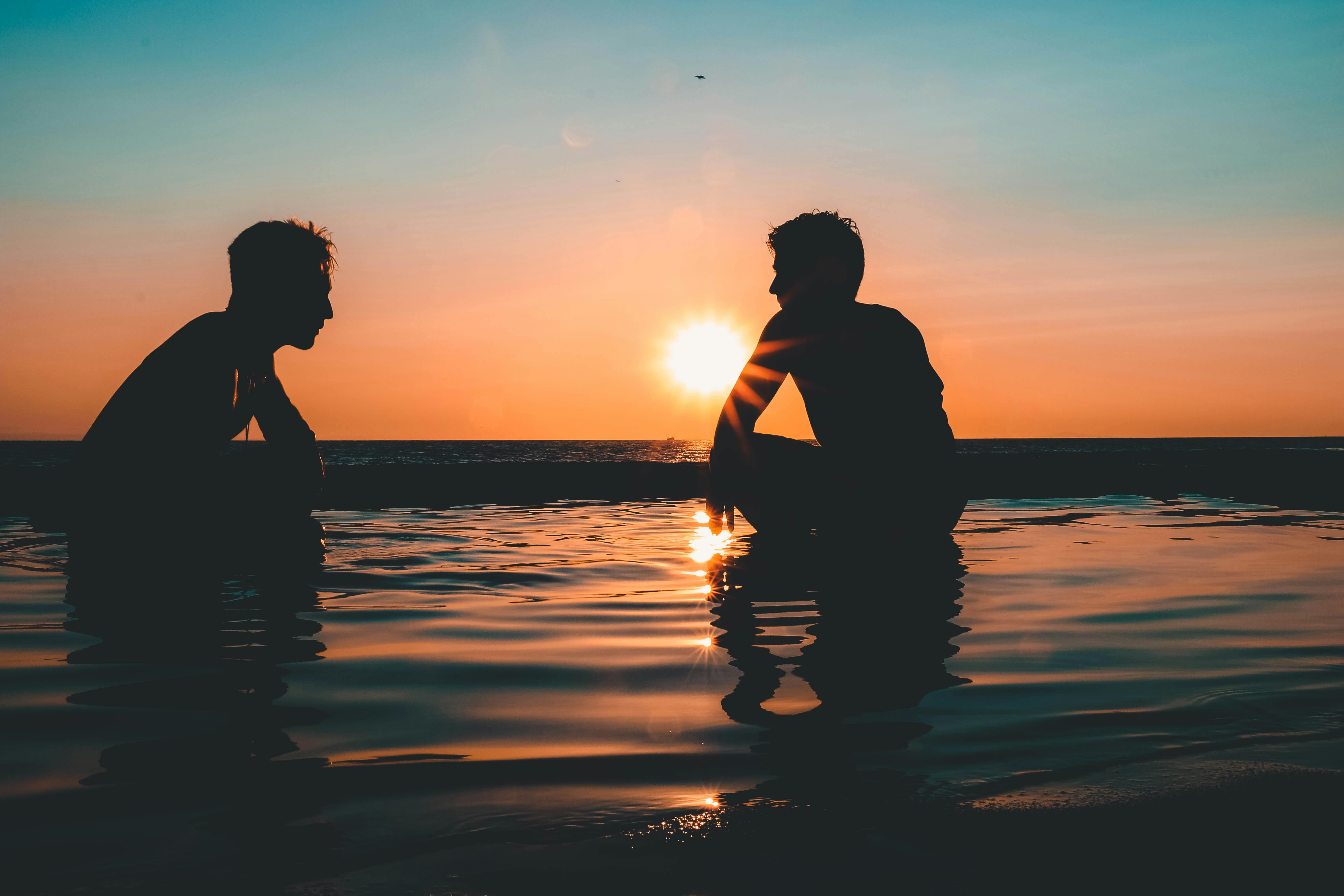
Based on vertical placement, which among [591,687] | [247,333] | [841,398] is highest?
[247,333]

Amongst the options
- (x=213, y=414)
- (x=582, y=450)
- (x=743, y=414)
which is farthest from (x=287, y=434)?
(x=582, y=450)

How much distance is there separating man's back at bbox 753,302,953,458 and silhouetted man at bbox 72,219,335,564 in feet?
7.85

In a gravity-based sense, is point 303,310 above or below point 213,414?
above

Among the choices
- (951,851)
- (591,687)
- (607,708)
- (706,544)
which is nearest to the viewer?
(951,851)

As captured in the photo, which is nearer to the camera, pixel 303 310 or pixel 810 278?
pixel 810 278

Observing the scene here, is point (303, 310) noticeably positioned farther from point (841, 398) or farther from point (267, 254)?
point (841, 398)

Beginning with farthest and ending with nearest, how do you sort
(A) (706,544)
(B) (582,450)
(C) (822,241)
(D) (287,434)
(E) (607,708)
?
(B) (582,450) < (A) (706,544) < (D) (287,434) < (C) (822,241) < (E) (607,708)

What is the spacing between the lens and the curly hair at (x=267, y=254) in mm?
4184

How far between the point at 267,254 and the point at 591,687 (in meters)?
3.00

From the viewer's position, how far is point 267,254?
4.19 metres

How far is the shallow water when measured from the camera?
1537mm

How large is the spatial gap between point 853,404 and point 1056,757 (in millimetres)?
2458

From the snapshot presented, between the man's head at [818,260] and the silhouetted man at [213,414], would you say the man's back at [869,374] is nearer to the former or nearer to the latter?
the man's head at [818,260]

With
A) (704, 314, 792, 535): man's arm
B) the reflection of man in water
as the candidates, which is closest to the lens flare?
(704, 314, 792, 535): man's arm
